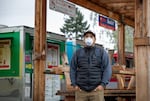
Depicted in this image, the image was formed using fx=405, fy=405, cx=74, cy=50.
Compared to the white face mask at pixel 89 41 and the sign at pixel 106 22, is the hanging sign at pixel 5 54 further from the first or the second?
the white face mask at pixel 89 41

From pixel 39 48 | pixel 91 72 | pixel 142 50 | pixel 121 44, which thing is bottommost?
pixel 91 72

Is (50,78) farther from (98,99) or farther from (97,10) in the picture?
(98,99)

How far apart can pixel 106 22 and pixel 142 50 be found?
25.2ft

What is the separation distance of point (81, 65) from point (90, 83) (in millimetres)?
340

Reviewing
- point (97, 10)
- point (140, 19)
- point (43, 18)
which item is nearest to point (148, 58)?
point (140, 19)

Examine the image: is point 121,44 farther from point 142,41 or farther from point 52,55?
point 142,41

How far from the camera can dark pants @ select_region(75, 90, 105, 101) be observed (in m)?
6.33

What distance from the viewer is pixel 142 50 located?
22.7 feet

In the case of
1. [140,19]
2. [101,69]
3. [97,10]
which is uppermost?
[97,10]

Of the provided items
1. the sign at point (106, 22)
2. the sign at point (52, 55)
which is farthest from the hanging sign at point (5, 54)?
the sign at point (106, 22)

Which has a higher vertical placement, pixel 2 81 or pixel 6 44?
pixel 6 44

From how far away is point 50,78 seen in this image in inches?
462

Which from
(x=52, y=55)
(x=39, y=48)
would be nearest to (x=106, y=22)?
(x=52, y=55)

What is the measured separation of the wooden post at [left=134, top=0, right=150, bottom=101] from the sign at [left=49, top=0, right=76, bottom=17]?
3.30m
